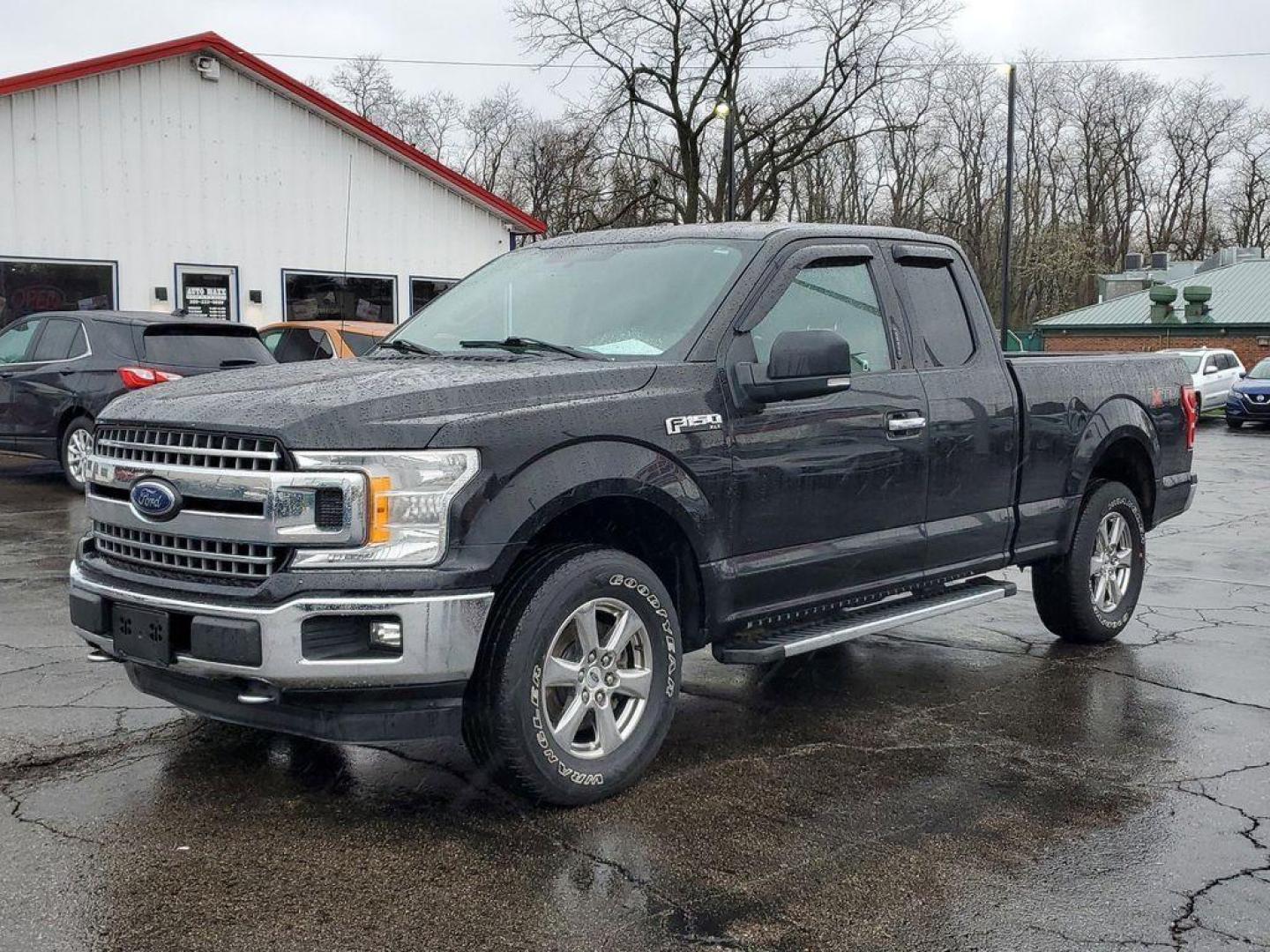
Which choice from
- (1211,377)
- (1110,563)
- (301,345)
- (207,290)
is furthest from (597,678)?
(1211,377)

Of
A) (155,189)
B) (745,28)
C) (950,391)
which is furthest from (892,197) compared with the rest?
(950,391)

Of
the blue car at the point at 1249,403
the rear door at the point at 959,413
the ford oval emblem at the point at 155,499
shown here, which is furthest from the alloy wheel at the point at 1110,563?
the blue car at the point at 1249,403

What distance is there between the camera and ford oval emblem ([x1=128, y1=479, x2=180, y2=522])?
4.09m

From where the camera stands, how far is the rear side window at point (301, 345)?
1532 centimetres

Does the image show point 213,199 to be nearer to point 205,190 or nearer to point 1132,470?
point 205,190

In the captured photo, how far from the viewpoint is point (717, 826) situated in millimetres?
4211

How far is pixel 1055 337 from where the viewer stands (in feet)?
155

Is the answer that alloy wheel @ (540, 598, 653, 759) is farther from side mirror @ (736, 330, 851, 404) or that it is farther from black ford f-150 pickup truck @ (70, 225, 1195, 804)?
side mirror @ (736, 330, 851, 404)

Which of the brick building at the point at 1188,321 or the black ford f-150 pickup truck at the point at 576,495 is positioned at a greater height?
the brick building at the point at 1188,321

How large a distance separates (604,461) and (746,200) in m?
39.0

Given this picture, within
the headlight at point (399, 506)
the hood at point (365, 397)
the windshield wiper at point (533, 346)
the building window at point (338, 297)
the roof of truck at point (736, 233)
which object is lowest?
the headlight at point (399, 506)

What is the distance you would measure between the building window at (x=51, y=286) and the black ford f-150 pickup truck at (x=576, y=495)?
13.8 meters

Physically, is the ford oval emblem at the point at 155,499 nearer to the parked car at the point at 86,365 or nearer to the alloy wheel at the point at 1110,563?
the alloy wheel at the point at 1110,563

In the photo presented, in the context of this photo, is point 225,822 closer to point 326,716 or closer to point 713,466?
point 326,716
